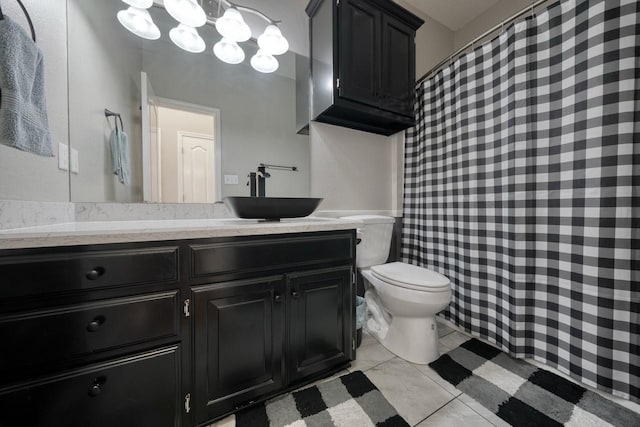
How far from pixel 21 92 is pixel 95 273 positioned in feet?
1.89

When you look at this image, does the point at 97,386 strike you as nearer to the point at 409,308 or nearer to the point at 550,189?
the point at 409,308

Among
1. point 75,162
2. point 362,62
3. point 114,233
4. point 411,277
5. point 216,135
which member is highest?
point 362,62

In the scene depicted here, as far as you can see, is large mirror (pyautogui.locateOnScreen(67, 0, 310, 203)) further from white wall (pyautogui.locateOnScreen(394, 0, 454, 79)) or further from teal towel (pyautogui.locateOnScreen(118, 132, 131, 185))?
white wall (pyautogui.locateOnScreen(394, 0, 454, 79))

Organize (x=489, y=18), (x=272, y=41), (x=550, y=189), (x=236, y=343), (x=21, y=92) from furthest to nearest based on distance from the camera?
(x=489, y=18), (x=272, y=41), (x=550, y=189), (x=236, y=343), (x=21, y=92)

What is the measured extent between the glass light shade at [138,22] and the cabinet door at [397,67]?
144 cm

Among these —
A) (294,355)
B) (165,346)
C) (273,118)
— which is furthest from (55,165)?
(294,355)

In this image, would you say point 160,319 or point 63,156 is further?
point 63,156

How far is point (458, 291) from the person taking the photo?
1.60 m

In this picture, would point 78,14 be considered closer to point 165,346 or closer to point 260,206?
point 260,206

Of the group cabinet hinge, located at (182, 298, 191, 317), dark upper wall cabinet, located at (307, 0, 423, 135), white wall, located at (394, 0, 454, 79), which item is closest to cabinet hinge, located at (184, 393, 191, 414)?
cabinet hinge, located at (182, 298, 191, 317)

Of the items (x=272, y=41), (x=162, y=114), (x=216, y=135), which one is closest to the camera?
(x=162, y=114)

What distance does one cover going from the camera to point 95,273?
0.70 metres

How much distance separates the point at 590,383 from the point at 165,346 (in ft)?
6.09

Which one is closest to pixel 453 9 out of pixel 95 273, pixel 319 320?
pixel 319 320
